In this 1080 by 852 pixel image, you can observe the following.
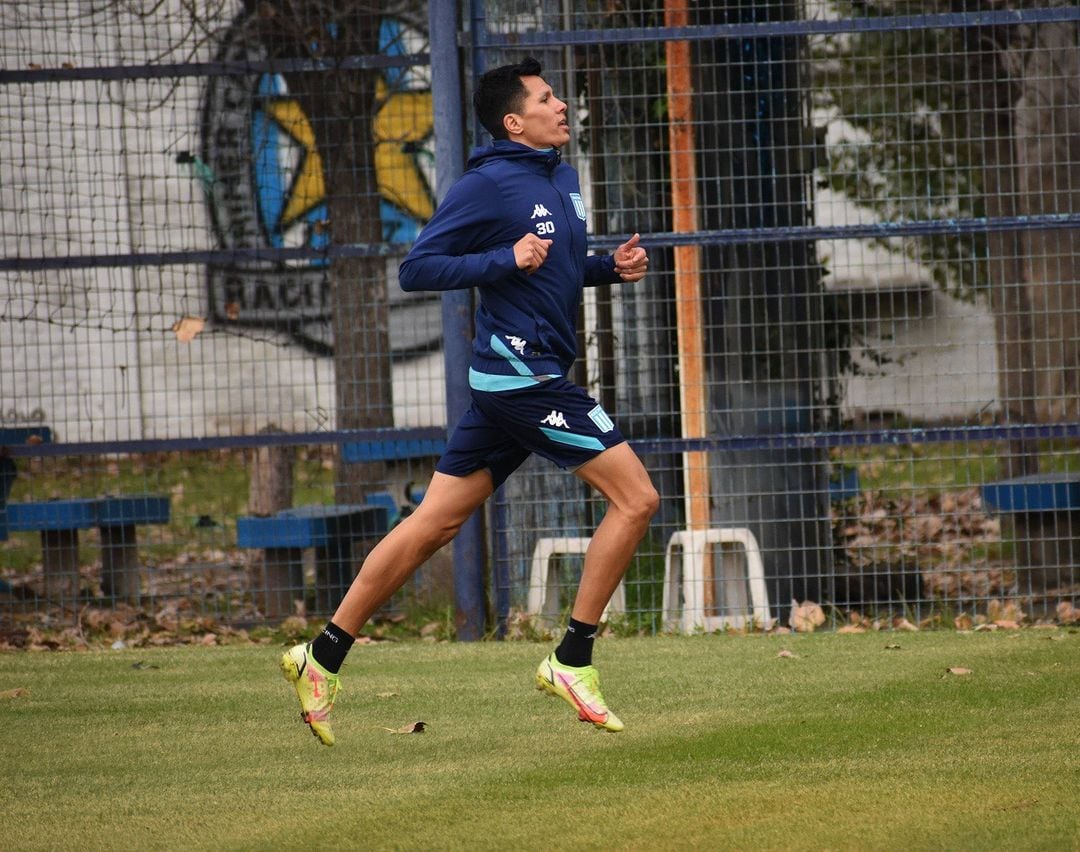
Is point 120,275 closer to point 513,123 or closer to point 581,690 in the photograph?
point 513,123

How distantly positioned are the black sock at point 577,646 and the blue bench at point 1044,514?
3.50m

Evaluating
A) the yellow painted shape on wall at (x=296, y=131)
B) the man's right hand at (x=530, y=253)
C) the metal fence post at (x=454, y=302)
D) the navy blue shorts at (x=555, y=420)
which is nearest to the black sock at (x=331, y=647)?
the navy blue shorts at (x=555, y=420)

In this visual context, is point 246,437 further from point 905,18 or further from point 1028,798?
point 1028,798

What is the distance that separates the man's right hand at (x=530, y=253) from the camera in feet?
16.2

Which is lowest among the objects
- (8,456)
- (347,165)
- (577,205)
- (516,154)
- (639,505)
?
(639,505)

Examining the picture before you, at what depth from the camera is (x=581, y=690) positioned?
5.15 metres

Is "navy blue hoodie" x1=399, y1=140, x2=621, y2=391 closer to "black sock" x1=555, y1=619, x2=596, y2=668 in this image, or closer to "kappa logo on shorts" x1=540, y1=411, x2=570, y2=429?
"kappa logo on shorts" x1=540, y1=411, x2=570, y2=429

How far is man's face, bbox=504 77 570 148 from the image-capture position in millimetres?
5336

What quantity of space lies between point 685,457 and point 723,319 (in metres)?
0.81

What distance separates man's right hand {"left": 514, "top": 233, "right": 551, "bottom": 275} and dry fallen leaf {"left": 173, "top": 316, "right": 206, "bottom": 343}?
16.4 ft

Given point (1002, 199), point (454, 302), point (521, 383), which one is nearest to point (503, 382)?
point (521, 383)

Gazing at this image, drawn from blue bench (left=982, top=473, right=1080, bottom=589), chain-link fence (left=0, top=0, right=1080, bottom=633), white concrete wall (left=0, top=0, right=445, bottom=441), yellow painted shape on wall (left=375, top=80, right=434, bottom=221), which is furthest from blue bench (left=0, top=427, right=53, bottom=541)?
blue bench (left=982, top=473, right=1080, bottom=589)

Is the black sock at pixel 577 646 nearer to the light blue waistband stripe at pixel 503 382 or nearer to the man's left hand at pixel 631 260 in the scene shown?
the light blue waistband stripe at pixel 503 382

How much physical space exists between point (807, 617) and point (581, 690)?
3.16 m
